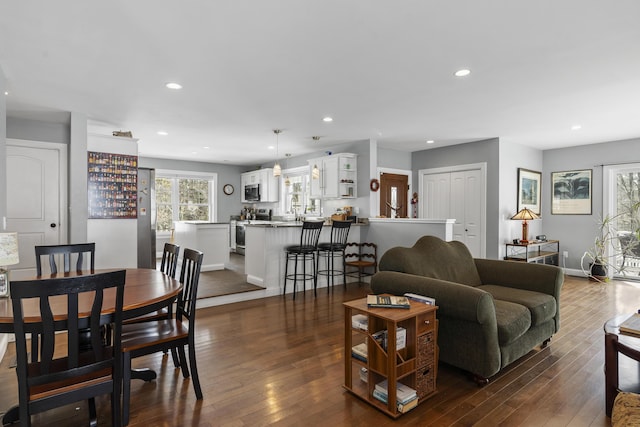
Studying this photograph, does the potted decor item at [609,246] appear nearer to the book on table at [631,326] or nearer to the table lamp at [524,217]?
the table lamp at [524,217]

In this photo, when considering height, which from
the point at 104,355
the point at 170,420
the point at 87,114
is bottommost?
the point at 170,420

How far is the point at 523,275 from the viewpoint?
323cm

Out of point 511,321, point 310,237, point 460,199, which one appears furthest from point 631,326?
point 460,199

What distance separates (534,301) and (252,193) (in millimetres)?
7261

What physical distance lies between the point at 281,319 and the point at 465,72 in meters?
3.13

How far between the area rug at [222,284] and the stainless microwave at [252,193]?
3039 mm

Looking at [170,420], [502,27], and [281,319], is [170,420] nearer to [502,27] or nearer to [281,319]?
[281,319]

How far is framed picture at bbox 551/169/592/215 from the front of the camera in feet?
21.0

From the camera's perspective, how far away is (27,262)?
4535 mm

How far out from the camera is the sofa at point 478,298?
2.32 metres

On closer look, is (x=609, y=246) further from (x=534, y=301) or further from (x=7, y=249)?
(x=7, y=249)

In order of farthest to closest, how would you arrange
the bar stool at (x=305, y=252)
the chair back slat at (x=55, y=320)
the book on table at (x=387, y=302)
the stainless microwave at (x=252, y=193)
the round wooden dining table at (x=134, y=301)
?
the stainless microwave at (x=252, y=193), the bar stool at (x=305, y=252), the book on table at (x=387, y=302), the round wooden dining table at (x=134, y=301), the chair back slat at (x=55, y=320)

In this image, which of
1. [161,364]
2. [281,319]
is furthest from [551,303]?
[161,364]

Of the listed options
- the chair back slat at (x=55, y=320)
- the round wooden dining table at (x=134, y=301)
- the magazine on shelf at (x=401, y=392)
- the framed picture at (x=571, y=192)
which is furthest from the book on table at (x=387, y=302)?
the framed picture at (x=571, y=192)
